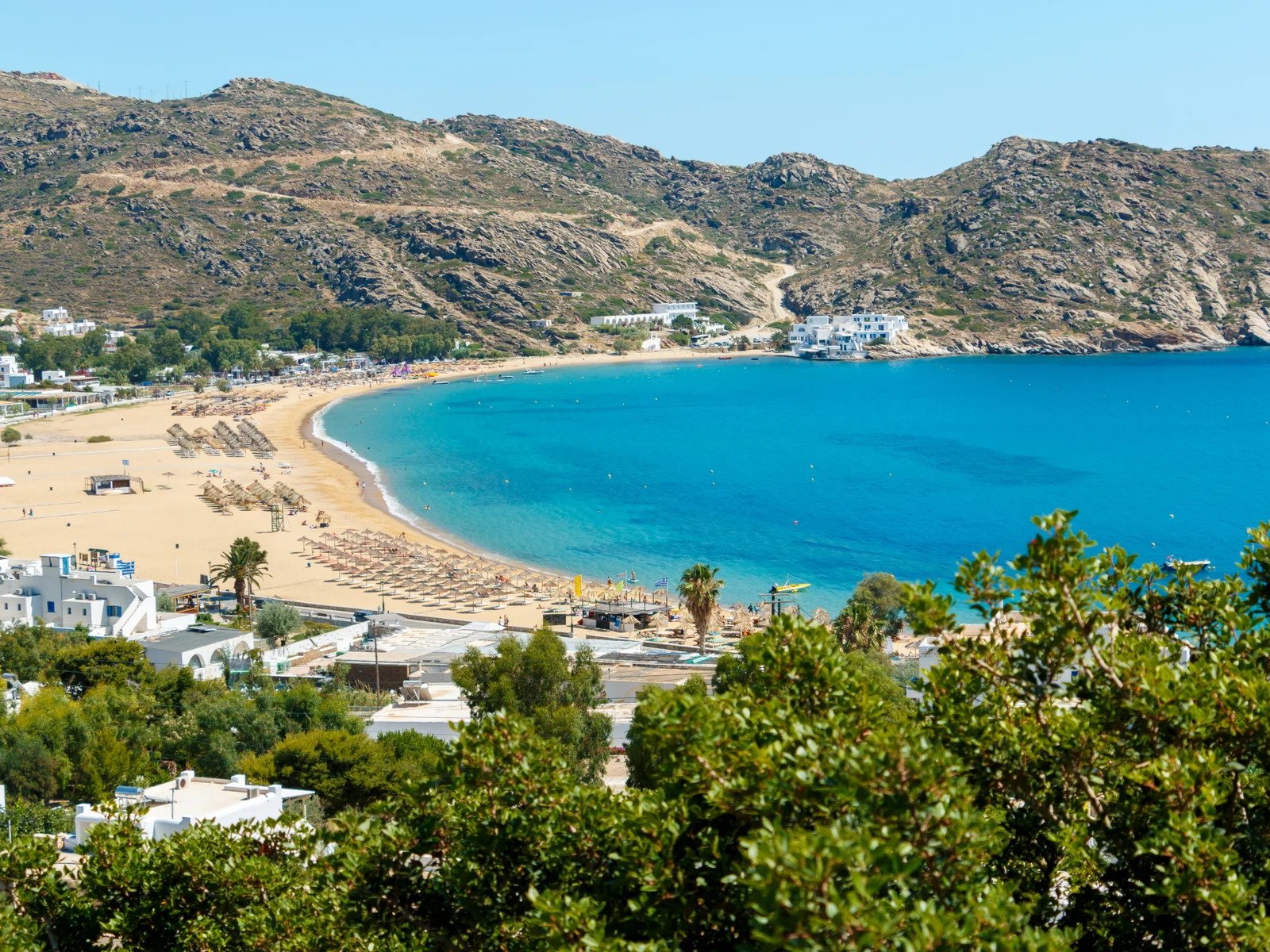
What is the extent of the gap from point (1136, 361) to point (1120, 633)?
153m

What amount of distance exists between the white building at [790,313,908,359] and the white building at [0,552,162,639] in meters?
132

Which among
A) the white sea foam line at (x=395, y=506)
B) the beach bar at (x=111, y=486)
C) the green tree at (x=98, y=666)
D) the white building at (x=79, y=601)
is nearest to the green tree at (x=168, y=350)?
the white sea foam line at (x=395, y=506)

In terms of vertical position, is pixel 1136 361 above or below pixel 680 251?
below

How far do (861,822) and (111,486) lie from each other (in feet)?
215

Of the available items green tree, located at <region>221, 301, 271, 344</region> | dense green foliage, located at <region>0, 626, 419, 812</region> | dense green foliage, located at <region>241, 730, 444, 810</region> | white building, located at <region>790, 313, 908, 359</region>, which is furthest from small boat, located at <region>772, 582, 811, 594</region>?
→ white building, located at <region>790, 313, 908, 359</region>

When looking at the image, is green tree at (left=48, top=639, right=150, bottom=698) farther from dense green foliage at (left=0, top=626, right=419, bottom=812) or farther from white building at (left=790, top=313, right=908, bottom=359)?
white building at (left=790, top=313, right=908, bottom=359)

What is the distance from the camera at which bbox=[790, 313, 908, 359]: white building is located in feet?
527

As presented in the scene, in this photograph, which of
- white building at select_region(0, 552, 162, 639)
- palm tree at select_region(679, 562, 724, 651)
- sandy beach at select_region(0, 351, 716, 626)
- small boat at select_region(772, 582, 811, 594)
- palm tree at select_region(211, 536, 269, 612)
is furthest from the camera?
sandy beach at select_region(0, 351, 716, 626)

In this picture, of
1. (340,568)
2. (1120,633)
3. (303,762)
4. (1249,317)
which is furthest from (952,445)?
(1249,317)

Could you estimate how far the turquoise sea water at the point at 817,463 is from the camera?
55781 mm

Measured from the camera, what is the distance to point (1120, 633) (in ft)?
31.4

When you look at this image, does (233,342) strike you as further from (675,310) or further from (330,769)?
(330,769)

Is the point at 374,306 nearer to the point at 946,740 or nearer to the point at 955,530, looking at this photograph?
the point at 955,530

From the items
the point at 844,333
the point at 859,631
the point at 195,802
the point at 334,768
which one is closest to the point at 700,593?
the point at 859,631
